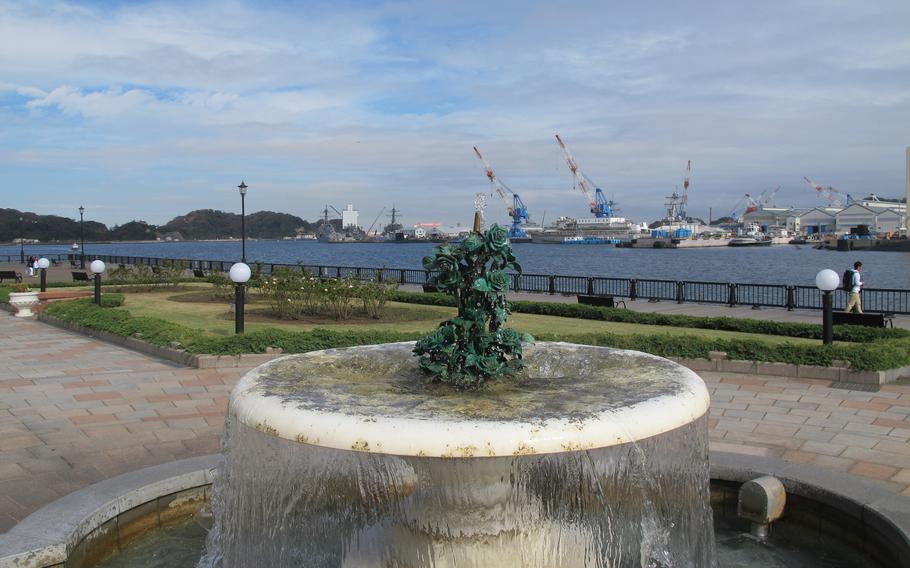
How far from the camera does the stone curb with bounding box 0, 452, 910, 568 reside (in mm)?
4574

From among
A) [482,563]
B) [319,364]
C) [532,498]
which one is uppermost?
[319,364]

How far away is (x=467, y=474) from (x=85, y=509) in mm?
3021

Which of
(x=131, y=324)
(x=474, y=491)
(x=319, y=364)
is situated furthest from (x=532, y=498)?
(x=131, y=324)

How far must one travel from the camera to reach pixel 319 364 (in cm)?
530

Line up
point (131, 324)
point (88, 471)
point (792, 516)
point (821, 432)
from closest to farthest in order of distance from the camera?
point (792, 516), point (88, 471), point (821, 432), point (131, 324)

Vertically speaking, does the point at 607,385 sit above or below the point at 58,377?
above

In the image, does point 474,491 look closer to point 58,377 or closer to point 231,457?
point 231,457

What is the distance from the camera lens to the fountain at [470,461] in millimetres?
3434

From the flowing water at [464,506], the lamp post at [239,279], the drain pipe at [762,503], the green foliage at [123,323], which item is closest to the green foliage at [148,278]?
→ the green foliage at [123,323]

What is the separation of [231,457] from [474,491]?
4.75 ft

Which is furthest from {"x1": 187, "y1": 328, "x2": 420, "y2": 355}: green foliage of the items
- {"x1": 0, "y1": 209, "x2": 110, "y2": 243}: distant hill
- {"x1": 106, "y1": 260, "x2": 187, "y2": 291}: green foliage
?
{"x1": 0, "y1": 209, "x2": 110, "y2": 243}: distant hill

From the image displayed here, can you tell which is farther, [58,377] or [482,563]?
[58,377]

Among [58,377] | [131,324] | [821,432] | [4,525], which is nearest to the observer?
[4,525]

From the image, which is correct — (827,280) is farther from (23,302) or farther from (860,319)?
(23,302)
